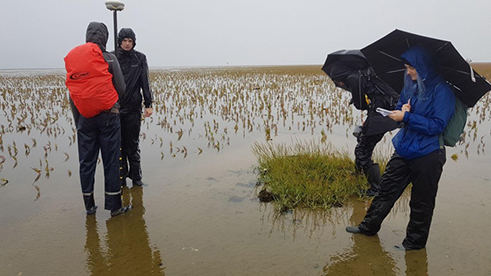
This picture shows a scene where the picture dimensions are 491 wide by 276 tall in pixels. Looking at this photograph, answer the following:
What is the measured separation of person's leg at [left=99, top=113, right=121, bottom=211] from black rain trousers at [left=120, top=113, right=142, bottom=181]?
0.75m

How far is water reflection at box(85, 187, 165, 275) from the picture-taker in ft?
9.40

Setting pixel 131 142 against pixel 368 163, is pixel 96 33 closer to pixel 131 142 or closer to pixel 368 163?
pixel 131 142

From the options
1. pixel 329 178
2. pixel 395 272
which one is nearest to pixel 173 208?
pixel 329 178

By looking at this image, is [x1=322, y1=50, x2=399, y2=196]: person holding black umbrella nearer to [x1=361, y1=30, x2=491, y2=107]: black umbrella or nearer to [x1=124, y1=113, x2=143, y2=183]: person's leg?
[x1=361, y1=30, x2=491, y2=107]: black umbrella

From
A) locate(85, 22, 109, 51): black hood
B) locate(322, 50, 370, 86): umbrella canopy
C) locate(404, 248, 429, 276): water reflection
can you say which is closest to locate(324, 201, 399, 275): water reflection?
locate(404, 248, 429, 276): water reflection

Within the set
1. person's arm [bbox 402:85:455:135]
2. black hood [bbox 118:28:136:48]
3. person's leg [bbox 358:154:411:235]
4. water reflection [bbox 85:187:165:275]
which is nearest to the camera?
person's arm [bbox 402:85:455:135]

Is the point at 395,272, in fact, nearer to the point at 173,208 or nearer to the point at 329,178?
the point at 329,178

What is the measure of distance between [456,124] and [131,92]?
3.76 meters

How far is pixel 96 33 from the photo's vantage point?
136 inches

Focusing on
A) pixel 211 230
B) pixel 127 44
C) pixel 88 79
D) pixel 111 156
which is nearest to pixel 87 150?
pixel 111 156

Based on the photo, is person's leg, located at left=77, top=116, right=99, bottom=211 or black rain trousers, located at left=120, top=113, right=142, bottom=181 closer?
person's leg, located at left=77, top=116, right=99, bottom=211

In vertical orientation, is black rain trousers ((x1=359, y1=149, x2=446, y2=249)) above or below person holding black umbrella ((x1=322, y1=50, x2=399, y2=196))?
below

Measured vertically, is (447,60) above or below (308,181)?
above

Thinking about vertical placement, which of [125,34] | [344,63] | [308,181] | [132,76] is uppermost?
[125,34]
